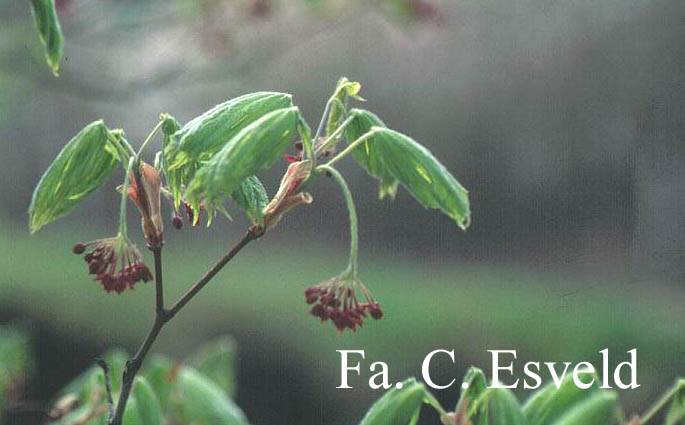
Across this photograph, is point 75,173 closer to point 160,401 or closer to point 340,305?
point 340,305

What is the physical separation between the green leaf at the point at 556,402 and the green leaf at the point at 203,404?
22cm

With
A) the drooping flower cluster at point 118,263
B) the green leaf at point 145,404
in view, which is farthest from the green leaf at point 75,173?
the green leaf at point 145,404

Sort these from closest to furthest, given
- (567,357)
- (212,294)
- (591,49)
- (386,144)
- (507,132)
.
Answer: (386,144) < (567,357) < (212,294) < (591,49) < (507,132)

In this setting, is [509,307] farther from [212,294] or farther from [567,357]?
[212,294]

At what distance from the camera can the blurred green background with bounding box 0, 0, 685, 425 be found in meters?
4.18

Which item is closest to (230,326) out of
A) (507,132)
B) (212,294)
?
(212,294)

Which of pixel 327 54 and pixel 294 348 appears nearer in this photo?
pixel 294 348

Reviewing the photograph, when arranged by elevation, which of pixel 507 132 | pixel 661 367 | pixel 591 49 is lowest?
pixel 661 367

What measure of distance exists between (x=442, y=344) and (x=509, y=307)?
2.58ft

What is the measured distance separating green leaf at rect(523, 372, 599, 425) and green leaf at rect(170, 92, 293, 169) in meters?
0.22

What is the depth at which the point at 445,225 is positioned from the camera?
5395 millimetres

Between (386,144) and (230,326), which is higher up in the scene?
(386,144)

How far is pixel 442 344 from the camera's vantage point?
4.29 metres

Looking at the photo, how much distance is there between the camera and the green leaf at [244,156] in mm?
416
